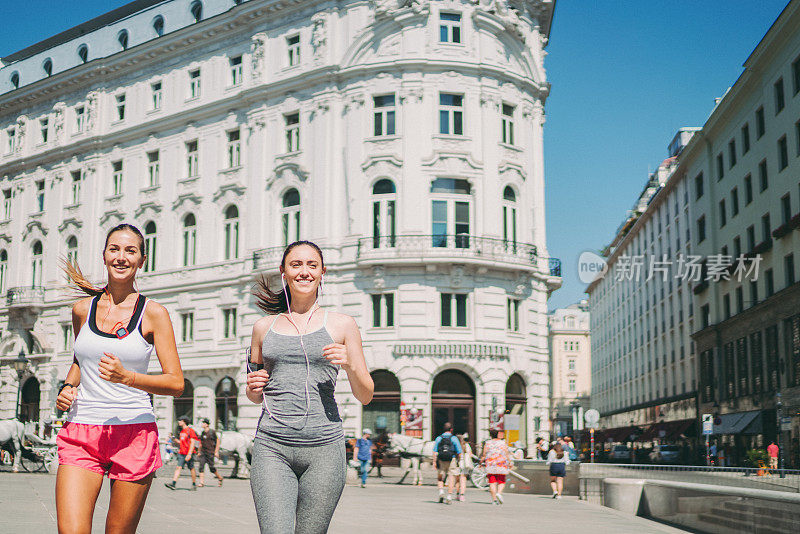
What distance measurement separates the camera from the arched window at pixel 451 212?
126 feet

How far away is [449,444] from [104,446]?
1744 cm

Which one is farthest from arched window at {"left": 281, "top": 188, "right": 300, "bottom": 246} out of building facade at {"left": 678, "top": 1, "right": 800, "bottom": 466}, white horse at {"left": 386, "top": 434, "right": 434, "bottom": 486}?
building facade at {"left": 678, "top": 1, "right": 800, "bottom": 466}

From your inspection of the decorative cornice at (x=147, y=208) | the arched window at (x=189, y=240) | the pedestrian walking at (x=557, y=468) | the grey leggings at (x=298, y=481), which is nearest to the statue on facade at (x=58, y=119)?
the decorative cornice at (x=147, y=208)

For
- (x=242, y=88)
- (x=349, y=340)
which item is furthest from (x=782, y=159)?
(x=349, y=340)

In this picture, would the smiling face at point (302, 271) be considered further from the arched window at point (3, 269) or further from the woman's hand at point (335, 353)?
the arched window at point (3, 269)

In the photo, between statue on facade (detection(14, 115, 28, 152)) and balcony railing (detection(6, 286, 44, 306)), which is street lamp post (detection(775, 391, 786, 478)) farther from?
statue on facade (detection(14, 115, 28, 152))

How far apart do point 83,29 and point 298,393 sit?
176 ft

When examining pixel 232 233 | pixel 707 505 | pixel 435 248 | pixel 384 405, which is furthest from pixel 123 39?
pixel 707 505

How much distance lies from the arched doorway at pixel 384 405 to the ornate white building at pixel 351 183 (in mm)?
63

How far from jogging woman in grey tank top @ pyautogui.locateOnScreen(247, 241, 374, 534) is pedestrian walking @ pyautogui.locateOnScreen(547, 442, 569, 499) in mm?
18516

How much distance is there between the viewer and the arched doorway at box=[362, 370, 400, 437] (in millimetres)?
37938

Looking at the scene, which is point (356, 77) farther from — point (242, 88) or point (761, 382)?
point (761, 382)

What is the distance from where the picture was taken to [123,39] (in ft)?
163

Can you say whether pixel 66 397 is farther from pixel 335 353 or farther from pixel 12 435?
pixel 12 435
